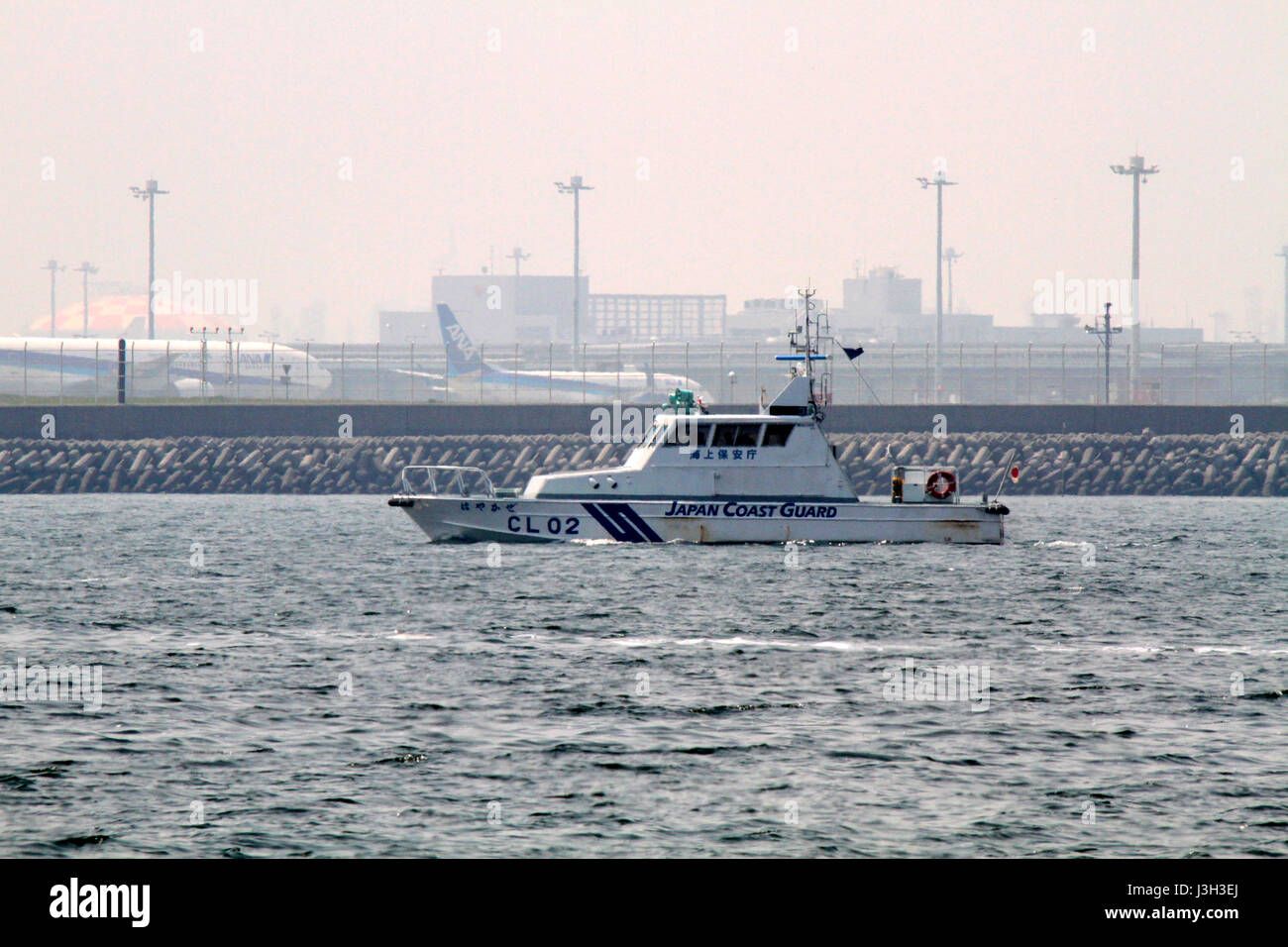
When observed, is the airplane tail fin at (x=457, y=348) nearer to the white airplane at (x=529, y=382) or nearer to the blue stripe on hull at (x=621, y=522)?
the white airplane at (x=529, y=382)

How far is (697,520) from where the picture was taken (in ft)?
147

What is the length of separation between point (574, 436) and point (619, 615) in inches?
2413

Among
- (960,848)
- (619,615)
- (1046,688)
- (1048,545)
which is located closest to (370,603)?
(619,615)

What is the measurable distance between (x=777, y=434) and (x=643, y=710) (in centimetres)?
2406

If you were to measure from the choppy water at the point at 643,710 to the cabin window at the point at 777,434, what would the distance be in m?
3.56

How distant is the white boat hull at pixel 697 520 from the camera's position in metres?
44.5

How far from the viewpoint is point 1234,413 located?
95.7 meters

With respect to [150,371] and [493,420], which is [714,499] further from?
[150,371]

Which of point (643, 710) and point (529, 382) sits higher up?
point (529, 382)

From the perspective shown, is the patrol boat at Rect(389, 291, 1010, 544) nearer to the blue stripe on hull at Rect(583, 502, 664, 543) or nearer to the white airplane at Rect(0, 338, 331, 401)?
the blue stripe on hull at Rect(583, 502, 664, 543)

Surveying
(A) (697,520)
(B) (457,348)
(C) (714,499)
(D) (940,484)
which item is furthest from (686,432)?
(B) (457,348)

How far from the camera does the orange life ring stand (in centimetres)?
4656

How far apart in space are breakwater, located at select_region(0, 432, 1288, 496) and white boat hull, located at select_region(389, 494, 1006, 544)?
42.9 m

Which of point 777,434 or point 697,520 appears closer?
point 697,520
